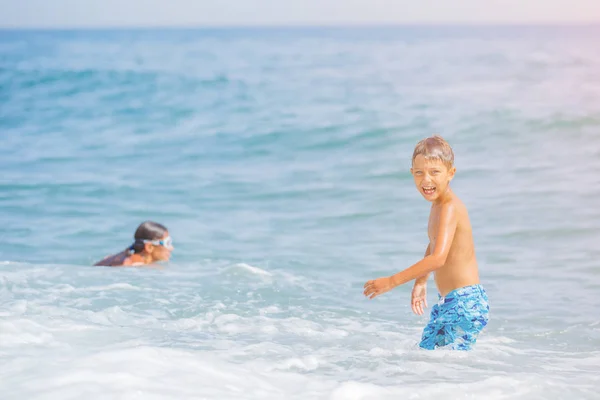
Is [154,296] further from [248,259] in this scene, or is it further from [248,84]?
[248,84]

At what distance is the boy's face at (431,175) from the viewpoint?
4195 millimetres

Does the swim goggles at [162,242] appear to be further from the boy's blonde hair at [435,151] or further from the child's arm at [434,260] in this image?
the boy's blonde hair at [435,151]

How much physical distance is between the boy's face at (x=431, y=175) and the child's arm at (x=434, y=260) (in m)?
0.11

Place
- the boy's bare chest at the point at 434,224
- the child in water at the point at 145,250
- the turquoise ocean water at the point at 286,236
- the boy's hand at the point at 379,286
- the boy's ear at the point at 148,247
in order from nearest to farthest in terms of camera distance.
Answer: the boy's hand at the point at 379,286
the turquoise ocean water at the point at 286,236
the boy's bare chest at the point at 434,224
the child in water at the point at 145,250
the boy's ear at the point at 148,247

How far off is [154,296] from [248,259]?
2.16 m

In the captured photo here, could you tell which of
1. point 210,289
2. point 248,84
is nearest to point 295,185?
point 210,289

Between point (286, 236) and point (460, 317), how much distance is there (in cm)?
505

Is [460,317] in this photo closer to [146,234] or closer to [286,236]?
[146,234]

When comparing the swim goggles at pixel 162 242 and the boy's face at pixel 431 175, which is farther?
the swim goggles at pixel 162 242

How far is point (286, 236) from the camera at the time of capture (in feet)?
30.6

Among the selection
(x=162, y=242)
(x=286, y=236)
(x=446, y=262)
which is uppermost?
(x=286, y=236)

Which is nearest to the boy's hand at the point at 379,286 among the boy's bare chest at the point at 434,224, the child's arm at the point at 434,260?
the child's arm at the point at 434,260

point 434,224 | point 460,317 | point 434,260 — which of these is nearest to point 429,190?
point 434,224

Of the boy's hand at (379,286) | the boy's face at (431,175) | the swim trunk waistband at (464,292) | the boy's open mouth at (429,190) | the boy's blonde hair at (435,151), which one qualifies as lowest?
the boy's hand at (379,286)
